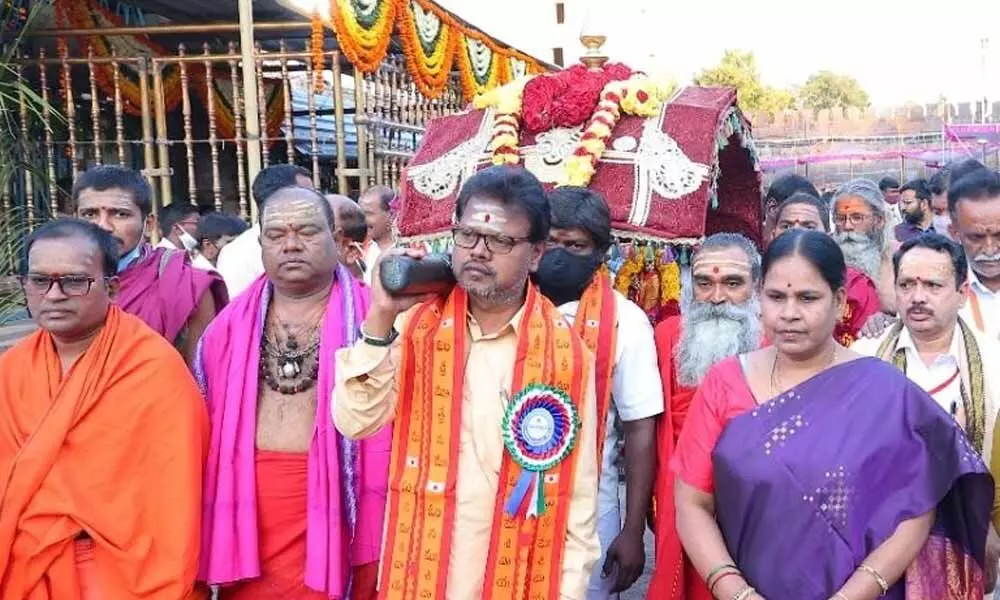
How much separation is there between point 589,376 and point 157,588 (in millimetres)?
1252

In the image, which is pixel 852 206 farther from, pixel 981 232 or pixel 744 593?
pixel 744 593

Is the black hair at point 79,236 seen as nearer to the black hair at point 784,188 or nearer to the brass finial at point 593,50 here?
the brass finial at point 593,50

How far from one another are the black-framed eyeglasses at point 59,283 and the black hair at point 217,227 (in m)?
3.41

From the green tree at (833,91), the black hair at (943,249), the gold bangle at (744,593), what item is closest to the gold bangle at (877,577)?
the gold bangle at (744,593)

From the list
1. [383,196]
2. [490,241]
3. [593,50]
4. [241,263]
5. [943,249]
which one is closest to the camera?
[490,241]

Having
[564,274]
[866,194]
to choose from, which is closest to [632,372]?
[564,274]

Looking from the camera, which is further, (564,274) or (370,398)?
(564,274)

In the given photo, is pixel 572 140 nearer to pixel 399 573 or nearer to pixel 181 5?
pixel 399 573

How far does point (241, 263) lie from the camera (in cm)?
443

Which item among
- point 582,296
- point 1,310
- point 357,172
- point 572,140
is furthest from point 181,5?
point 582,296

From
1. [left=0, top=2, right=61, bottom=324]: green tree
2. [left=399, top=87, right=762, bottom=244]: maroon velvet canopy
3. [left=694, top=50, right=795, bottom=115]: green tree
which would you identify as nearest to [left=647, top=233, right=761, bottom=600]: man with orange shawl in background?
[left=399, top=87, right=762, bottom=244]: maroon velvet canopy

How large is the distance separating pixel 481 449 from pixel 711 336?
3.63 feet

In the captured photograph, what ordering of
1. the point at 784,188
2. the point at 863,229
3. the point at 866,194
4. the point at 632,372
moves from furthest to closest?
the point at 784,188
the point at 866,194
the point at 863,229
the point at 632,372

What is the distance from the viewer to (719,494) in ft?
8.05
